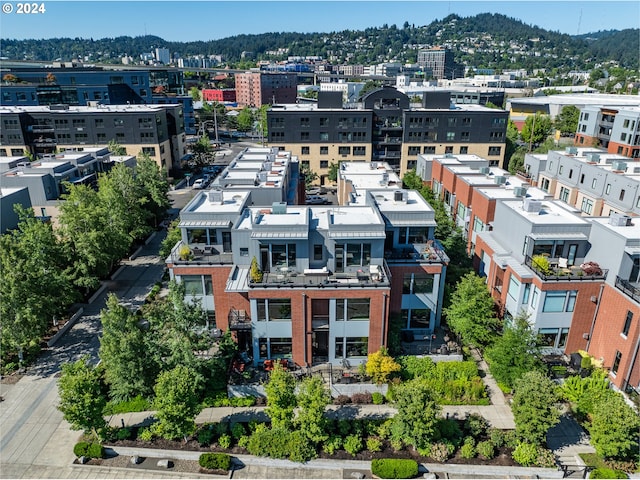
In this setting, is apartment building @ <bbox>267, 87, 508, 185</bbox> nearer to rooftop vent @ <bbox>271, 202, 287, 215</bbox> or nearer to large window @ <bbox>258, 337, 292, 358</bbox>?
rooftop vent @ <bbox>271, 202, 287, 215</bbox>

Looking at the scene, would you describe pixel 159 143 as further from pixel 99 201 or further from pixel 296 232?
pixel 296 232

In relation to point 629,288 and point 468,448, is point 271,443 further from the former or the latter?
point 629,288

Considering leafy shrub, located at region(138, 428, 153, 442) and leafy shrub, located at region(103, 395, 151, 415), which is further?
leafy shrub, located at region(103, 395, 151, 415)

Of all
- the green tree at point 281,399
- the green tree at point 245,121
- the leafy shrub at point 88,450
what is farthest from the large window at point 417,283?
the green tree at point 245,121

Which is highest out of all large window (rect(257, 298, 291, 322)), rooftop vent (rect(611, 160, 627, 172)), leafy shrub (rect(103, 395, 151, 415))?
rooftop vent (rect(611, 160, 627, 172))

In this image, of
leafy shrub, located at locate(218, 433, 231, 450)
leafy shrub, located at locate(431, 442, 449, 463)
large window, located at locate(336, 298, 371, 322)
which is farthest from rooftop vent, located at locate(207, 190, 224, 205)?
leafy shrub, located at locate(431, 442, 449, 463)

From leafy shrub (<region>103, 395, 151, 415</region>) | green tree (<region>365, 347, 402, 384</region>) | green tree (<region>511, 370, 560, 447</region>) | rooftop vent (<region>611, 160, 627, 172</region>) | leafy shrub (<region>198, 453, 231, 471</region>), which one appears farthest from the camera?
rooftop vent (<region>611, 160, 627, 172</region>)

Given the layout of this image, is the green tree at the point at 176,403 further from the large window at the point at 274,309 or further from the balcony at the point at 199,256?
the balcony at the point at 199,256

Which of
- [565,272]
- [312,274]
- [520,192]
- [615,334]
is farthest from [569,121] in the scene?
[312,274]
